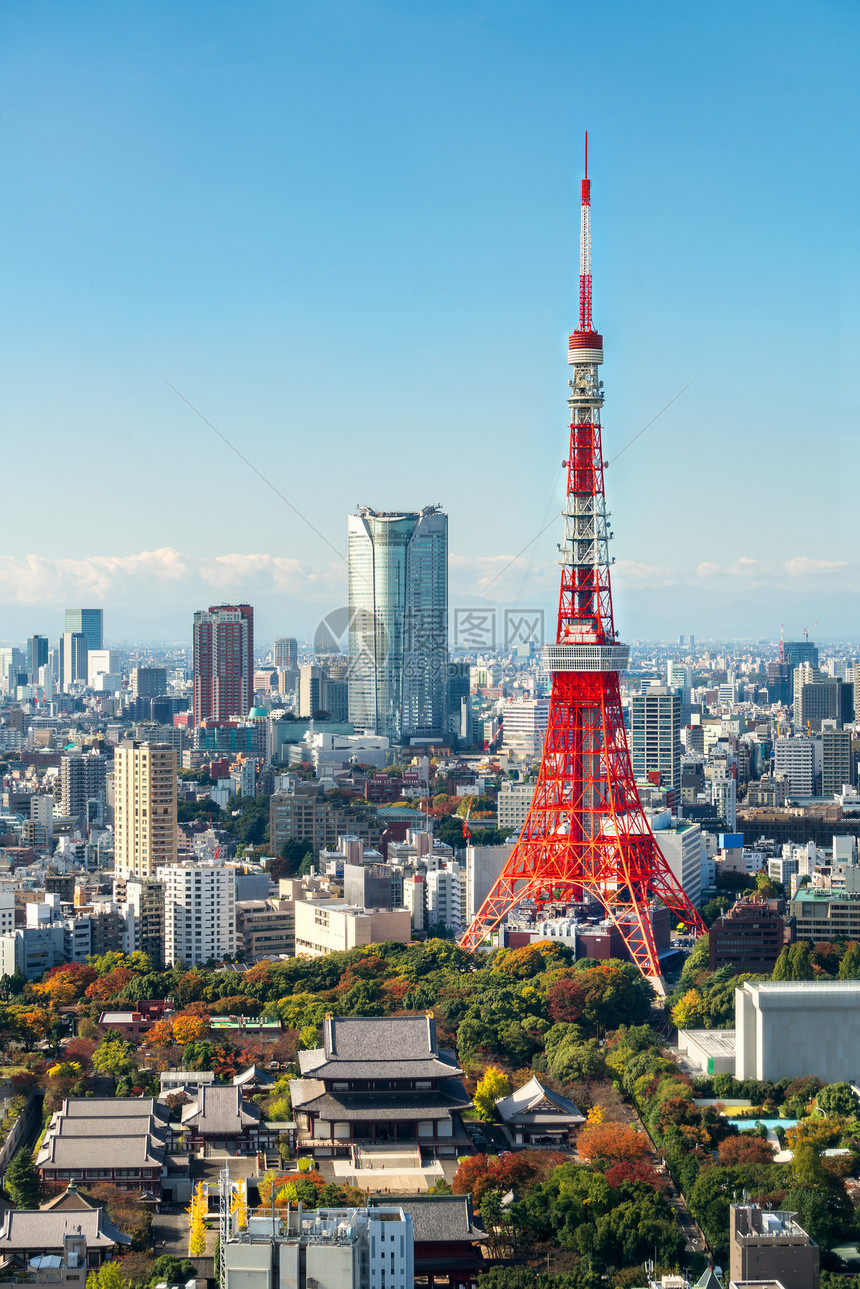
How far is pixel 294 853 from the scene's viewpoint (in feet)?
86.2

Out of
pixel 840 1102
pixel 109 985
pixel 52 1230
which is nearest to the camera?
pixel 52 1230

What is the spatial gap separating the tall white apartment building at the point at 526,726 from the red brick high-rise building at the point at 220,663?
959 centimetres

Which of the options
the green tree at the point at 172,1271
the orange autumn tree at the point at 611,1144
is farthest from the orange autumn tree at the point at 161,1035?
the green tree at the point at 172,1271

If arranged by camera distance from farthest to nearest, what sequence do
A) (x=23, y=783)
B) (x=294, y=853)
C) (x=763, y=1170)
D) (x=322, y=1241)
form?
(x=23, y=783) → (x=294, y=853) → (x=763, y=1170) → (x=322, y=1241)

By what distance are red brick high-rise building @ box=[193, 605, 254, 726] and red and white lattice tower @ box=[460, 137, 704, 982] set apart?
32289mm

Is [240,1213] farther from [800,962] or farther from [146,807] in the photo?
[146,807]

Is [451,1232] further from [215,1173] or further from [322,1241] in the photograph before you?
[215,1173]

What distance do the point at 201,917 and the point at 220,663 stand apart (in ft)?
101

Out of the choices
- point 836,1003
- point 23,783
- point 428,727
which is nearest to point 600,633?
point 836,1003

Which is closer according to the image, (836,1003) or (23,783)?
(836,1003)

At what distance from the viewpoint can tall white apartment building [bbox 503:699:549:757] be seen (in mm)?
41188

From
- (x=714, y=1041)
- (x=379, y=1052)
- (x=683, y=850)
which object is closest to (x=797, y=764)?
(x=683, y=850)

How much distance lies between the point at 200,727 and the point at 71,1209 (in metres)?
35.4

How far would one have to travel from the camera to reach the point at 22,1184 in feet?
36.1
